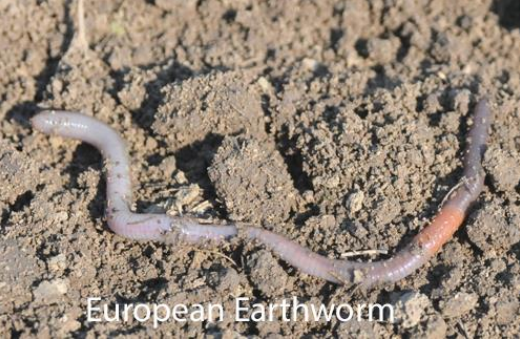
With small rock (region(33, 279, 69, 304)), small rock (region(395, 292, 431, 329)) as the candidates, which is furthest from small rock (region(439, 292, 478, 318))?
small rock (region(33, 279, 69, 304))

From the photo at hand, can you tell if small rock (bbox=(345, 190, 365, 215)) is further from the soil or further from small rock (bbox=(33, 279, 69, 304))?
small rock (bbox=(33, 279, 69, 304))

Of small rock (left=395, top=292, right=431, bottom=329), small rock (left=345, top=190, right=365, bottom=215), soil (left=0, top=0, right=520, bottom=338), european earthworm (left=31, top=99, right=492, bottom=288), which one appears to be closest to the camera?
small rock (left=395, top=292, right=431, bottom=329)

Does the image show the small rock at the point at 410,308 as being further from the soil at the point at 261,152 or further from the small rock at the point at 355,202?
the small rock at the point at 355,202

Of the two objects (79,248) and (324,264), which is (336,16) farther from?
(79,248)

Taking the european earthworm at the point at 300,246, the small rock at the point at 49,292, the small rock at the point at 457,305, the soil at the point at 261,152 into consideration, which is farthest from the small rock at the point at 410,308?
the small rock at the point at 49,292

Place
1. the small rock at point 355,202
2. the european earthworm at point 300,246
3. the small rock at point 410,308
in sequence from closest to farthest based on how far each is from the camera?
the small rock at point 410,308 → the european earthworm at point 300,246 → the small rock at point 355,202

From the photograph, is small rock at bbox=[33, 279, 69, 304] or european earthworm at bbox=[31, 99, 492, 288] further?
european earthworm at bbox=[31, 99, 492, 288]

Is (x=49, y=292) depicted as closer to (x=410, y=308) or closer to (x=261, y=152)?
(x=261, y=152)

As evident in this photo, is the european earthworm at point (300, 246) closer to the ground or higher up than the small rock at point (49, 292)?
higher up
